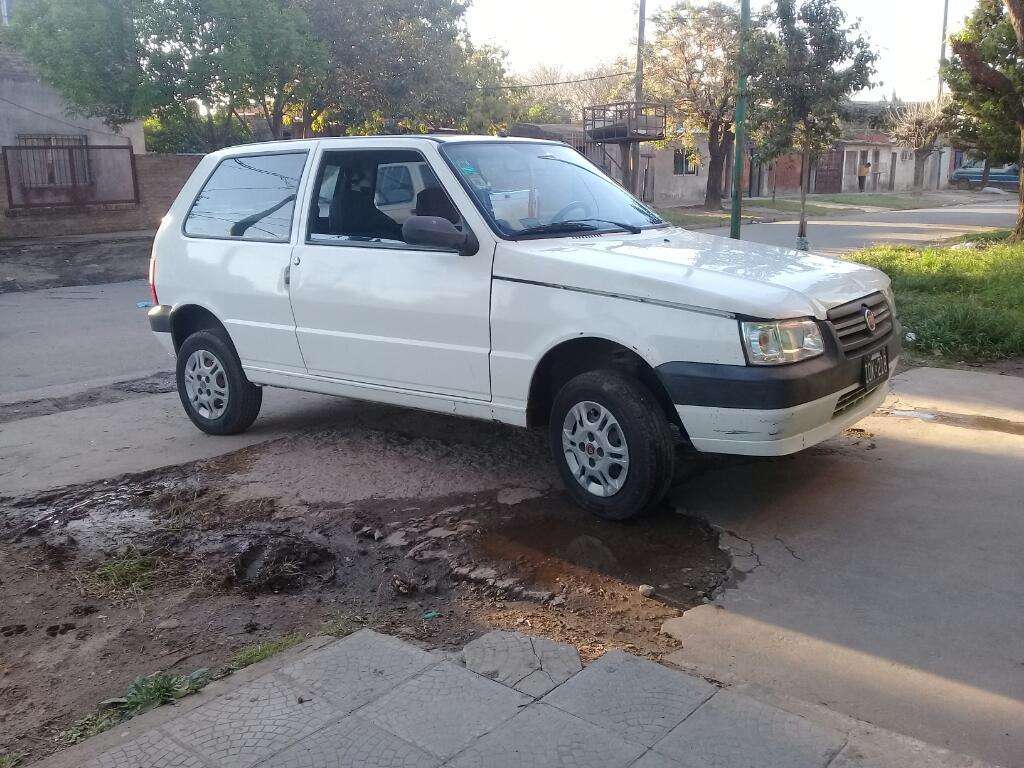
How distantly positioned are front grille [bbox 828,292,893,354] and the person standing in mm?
53999

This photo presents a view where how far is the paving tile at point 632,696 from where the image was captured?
3.03 metres

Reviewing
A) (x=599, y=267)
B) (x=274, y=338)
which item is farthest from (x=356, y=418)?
(x=599, y=267)

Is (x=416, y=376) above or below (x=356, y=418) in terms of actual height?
above

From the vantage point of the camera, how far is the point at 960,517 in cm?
473

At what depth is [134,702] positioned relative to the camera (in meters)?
3.27

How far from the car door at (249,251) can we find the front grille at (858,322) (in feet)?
10.4

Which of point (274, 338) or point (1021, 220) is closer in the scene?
point (274, 338)

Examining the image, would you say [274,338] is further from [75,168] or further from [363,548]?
[75,168]

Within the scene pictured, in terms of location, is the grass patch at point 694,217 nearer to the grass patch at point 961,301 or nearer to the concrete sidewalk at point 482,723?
the grass patch at point 961,301

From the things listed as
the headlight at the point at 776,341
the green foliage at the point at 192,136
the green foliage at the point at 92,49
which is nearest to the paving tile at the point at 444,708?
the headlight at the point at 776,341

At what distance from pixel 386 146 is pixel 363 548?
236 cm

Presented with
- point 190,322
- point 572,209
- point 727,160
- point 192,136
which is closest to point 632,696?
point 572,209

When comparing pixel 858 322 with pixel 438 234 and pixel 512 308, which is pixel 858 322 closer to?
pixel 512 308

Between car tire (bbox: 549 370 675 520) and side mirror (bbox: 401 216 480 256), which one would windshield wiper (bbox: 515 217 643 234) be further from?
car tire (bbox: 549 370 675 520)
